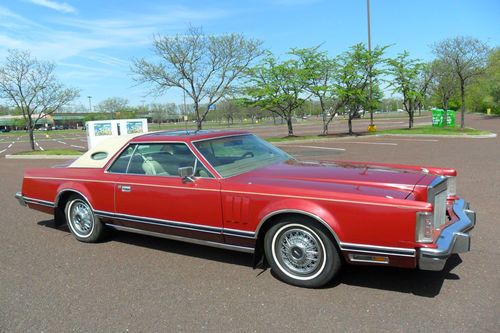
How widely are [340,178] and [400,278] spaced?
3.72 feet

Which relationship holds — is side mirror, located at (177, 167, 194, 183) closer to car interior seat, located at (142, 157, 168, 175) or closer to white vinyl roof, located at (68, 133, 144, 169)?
car interior seat, located at (142, 157, 168, 175)

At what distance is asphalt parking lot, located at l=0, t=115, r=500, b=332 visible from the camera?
305 centimetres

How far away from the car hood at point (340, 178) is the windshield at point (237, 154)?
19 centimetres

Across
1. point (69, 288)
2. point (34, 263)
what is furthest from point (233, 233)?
point (34, 263)

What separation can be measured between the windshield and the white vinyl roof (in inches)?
49.0

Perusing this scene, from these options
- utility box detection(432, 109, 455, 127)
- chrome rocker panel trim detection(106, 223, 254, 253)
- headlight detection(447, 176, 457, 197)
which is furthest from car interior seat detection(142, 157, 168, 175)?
utility box detection(432, 109, 455, 127)

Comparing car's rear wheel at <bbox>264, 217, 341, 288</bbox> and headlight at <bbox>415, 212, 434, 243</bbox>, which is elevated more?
headlight at <bbox>415, 212, 434, 243</bbox>

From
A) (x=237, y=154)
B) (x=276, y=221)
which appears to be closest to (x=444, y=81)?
(x=237, y=154)

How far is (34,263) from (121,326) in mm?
2052

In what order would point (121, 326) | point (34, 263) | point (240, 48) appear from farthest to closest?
point (240, 48) → point (34, 263) → point (121, 326)

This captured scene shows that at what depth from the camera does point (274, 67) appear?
79.4ft

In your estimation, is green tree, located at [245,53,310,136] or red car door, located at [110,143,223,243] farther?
green tree, located at [245,53,310,136]

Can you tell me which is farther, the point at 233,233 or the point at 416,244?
the point at 233,233

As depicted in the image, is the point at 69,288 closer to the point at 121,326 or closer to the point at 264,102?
the point at 121,326
